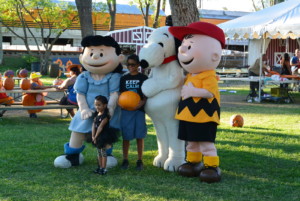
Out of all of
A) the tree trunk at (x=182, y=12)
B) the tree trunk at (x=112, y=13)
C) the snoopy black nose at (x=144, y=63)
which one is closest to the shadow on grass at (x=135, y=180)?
the snoopy black nose at (x=144, y=63)

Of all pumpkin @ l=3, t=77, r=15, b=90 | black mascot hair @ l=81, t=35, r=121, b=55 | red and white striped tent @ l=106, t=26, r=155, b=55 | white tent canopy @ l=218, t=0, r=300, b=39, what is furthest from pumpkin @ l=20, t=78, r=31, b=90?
red and white striped tent @ l=106, t=26, r=155, b=55

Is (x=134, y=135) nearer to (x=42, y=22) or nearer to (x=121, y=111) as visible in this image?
(x=121, y=111)

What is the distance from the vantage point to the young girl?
216 inches

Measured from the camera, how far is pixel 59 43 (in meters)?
39.6

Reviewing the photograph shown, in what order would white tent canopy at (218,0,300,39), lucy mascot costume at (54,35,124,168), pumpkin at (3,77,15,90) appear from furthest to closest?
white tent canopy at (218,0,300,39), pumpkin at (3,77,15,90), lucy mascot costume at (54,35,124,168)

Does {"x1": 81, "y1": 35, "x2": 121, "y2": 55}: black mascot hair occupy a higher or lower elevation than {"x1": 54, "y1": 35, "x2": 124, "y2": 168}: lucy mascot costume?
higher

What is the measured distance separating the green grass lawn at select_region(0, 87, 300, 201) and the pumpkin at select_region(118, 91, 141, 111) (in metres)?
0.80

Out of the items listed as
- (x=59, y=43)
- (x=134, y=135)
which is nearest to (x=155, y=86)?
(x=134, y=135)

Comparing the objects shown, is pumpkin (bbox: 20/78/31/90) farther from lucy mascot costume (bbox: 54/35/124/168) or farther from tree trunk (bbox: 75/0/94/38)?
lucy mascot costume (bbox: 54/35/124/168)

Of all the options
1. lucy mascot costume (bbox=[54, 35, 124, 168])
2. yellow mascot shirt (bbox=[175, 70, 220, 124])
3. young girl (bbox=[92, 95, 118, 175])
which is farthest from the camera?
lucy mascot costume (bbox=[54, 35, 124, 168])

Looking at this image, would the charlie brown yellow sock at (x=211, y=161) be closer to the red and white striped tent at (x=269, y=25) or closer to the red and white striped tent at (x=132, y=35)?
the red and white striped tent at (x=269, y=25)

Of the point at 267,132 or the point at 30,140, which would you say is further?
the point at 267,132

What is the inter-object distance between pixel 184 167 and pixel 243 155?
5.19 ft

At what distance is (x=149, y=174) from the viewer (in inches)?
224
